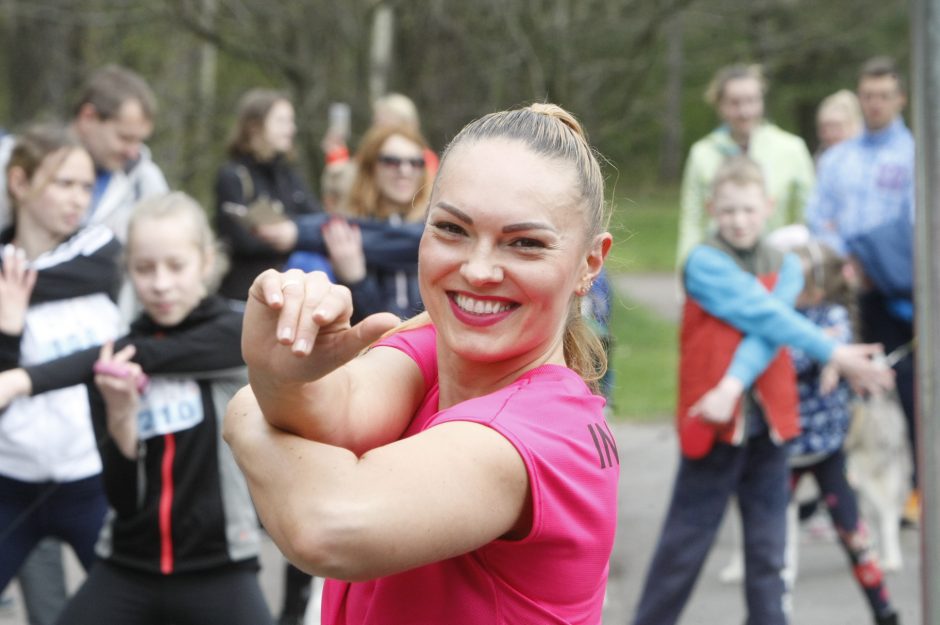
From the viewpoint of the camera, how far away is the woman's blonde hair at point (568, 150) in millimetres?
1806

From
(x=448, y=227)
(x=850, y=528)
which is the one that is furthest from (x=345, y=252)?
(x=448, y=227)

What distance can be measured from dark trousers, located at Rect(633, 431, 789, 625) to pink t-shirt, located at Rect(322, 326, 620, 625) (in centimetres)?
295

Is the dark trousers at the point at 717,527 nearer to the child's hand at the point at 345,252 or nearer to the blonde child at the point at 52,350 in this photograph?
the child's hand at the point at 345,252

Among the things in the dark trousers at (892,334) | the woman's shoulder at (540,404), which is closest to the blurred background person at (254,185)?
the dark trousers at (892,334)

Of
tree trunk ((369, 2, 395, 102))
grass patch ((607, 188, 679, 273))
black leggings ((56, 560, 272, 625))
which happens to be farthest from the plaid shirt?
grass patch ((607, 188, 679, 273))

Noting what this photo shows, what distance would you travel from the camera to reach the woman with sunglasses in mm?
5215

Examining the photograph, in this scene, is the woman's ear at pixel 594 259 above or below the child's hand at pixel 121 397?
above

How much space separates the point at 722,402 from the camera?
454cm

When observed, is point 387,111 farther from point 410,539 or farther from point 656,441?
point 410,539

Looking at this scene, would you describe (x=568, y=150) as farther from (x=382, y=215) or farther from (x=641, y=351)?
(x=641, y=351)

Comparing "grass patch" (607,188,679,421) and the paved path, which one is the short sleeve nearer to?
"grass patch" (607,188,679,421)

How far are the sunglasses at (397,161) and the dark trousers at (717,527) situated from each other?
181cm

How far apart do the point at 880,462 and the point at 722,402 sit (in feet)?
7.49

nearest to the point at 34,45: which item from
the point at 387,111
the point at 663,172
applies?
the point at 387,111
